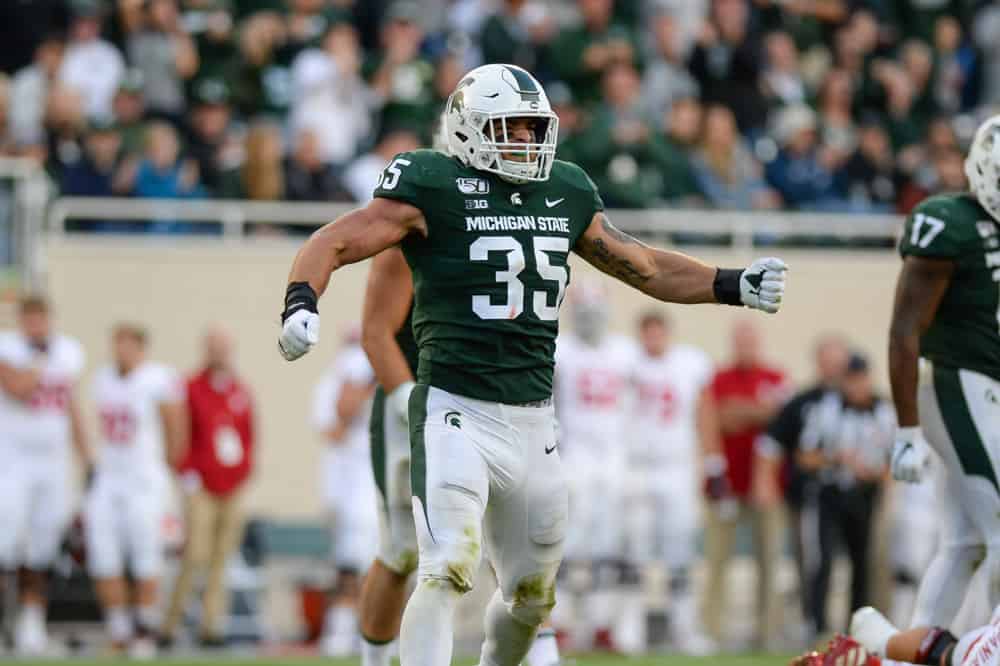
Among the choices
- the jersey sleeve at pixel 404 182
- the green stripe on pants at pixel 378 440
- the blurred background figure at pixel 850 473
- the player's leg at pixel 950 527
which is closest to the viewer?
the jersey sleeve at pixel 404 182

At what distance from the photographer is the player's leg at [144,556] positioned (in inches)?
485

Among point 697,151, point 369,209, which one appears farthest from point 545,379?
point 697,151

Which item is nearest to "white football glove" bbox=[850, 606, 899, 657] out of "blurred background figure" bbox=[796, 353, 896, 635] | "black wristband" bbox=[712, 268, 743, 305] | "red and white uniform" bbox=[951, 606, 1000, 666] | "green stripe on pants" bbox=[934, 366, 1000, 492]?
"red and white uniform" bbox=[951, 606, 1000, 666]

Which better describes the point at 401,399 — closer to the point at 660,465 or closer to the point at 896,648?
the point at 896,648

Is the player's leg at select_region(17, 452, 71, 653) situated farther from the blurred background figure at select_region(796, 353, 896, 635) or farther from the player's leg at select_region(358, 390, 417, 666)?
the player's leg at select_region(358, 390, 417, 666)

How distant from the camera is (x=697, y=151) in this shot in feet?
51.5

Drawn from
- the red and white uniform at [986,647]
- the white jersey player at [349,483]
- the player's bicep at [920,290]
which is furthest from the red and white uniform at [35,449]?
the red and white uniform at [986,647]

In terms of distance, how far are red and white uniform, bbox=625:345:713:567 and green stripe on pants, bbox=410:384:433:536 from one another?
21.5 ft

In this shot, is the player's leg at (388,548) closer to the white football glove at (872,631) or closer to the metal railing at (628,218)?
the white football glove at (872,631)

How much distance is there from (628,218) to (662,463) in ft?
8.33

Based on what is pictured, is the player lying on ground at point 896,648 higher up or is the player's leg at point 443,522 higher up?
the player's leg at point 443,522

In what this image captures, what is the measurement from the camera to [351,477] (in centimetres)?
1270

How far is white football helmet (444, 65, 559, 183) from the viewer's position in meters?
6.45

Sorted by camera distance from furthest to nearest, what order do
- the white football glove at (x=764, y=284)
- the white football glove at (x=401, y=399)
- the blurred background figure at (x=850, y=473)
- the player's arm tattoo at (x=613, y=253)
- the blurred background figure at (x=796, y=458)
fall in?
the blurred background figure at (x=796, y=458), the blurred background figure at (x=850, y=473), the white football glove at (x=401, y=399), the player's arm tattoo at (x=613, y=253), the white football glove at (x=764, y=284)
